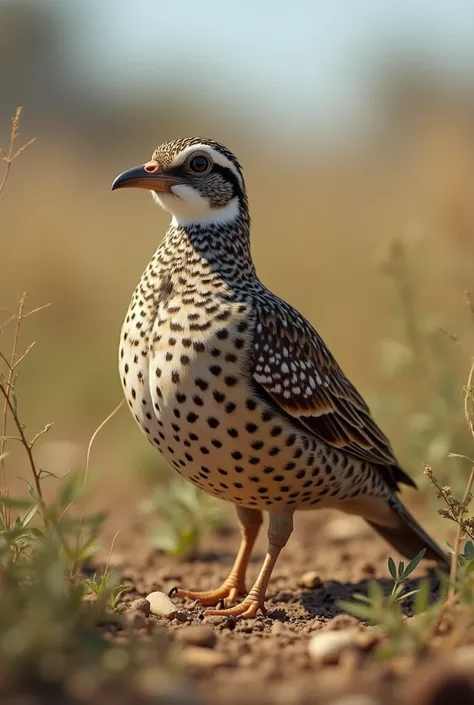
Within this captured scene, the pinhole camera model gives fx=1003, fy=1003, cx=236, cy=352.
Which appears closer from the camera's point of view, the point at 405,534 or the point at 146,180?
the point at 146,180

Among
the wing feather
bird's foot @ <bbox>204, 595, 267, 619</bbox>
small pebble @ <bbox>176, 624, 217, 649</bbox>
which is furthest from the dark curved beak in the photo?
small pebble @ <bbox>176, 624, 217, 649</bbox>

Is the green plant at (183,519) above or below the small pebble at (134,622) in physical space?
below

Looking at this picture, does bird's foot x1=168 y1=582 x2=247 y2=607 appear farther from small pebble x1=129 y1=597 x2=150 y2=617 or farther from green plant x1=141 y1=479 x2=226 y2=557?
green plant x1=141 y1=479 x2=226 y2=557

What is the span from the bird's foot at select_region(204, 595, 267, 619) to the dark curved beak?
232 centimetres

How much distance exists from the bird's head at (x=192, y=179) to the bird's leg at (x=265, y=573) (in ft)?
5.67

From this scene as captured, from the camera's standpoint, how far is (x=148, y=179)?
563cm

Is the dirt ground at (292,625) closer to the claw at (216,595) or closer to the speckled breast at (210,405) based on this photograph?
the claw at (216,595)

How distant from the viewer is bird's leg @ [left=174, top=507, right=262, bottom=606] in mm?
5773

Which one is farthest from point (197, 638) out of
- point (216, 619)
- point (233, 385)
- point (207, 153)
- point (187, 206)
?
point (207, 153)

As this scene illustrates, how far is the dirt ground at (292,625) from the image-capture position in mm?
3254

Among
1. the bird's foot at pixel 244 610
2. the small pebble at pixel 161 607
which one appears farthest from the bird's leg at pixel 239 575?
the small pebble at pixel 161 607

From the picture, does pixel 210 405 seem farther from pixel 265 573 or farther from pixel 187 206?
pixel 187 206

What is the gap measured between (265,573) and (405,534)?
1.33 metres

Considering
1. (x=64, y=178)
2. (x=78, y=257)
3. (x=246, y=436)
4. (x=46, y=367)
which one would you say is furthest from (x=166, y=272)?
(x=64, y=178)
